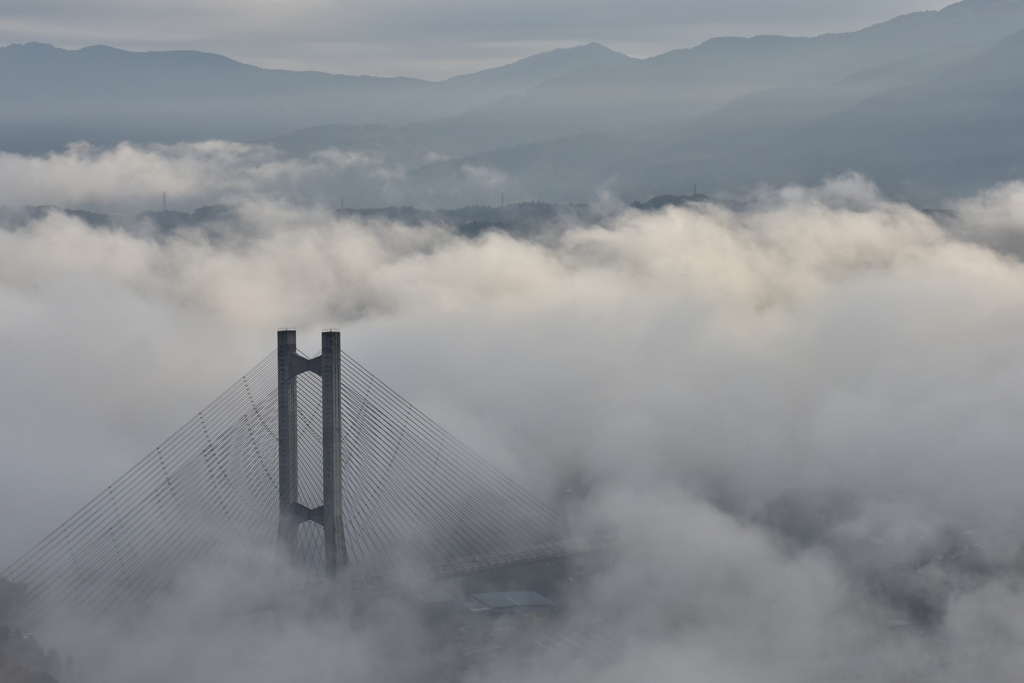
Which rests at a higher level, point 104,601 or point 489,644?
point 104,601

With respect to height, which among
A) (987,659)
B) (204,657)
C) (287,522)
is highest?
(287,522)

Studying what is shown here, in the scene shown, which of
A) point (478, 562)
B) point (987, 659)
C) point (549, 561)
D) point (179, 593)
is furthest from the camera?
point (987, 659)

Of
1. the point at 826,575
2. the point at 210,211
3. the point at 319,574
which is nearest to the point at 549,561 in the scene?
the point at 319,574

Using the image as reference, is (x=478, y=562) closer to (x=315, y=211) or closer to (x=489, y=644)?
(x=489, y=644)

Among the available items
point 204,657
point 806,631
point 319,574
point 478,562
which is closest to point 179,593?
Result: point 204,657

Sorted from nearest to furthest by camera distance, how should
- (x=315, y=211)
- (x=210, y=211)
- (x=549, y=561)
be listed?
(x=549, y=561)
(x=210, y=211)
(x=315, y=211)

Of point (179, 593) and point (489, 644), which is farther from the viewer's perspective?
point (489, 644)
